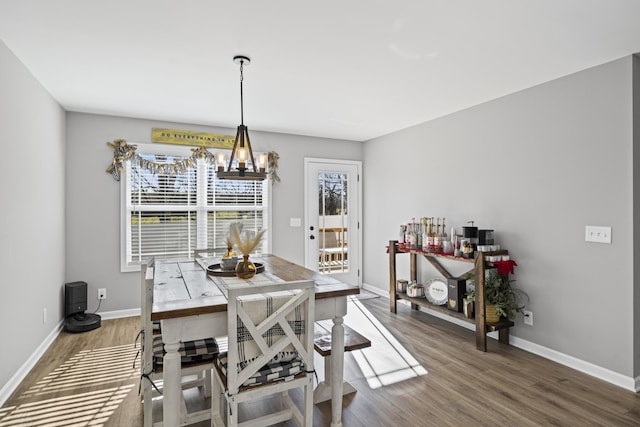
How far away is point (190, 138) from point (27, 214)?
208 cm

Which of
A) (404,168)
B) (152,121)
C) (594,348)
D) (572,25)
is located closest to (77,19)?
(152,121)

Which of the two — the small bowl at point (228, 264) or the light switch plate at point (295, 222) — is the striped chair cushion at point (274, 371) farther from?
the light switch plate at point (295, 222)

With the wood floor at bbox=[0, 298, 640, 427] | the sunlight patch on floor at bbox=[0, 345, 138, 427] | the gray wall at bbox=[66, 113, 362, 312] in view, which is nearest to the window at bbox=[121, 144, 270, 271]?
the gray wall at bbox=[66, 113, 362, 312]

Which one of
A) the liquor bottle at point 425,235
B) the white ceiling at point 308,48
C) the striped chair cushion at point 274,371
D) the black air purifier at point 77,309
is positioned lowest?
the black air purifier at point 77,309

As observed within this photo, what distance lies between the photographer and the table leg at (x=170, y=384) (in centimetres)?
176

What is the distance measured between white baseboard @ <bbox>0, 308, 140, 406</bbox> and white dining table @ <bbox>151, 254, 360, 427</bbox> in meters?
1.23

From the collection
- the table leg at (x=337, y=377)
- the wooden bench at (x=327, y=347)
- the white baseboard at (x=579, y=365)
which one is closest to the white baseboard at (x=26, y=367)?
the wooden bench at (x=327, y=347)

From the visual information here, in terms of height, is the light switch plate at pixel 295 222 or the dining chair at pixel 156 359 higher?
the light switch plate at pixel 295 222

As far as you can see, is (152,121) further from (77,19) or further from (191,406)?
(191,406)

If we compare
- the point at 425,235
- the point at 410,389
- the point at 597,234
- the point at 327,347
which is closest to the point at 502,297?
the point at 597,234

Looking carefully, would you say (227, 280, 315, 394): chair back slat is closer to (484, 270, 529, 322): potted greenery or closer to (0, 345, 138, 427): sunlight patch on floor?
(0, 345, 138, 427): sunlight patch on floor

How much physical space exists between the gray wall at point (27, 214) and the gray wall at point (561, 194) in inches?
159

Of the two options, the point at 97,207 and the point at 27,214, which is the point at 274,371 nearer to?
the point at 27,214

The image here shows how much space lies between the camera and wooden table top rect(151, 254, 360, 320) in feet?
5.87
